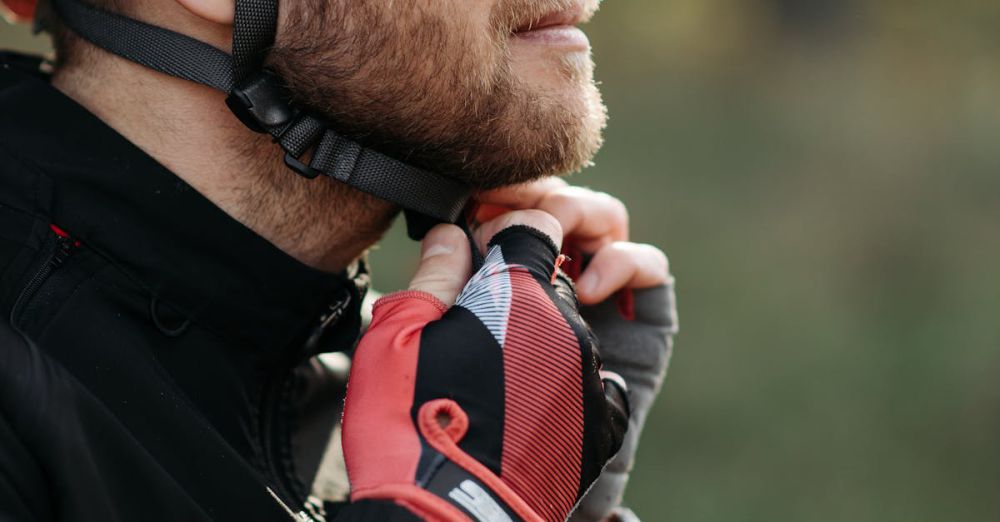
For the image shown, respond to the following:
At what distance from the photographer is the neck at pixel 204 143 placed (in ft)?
5.67

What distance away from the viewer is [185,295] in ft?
5.37

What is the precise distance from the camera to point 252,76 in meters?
1.71

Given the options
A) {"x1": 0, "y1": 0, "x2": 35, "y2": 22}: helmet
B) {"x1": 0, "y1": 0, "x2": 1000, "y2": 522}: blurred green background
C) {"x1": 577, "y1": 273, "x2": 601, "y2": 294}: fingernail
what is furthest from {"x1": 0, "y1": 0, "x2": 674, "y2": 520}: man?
{"x1": 0, "y1": 0, "x2": 1000, "y2": 522}: blurred green background

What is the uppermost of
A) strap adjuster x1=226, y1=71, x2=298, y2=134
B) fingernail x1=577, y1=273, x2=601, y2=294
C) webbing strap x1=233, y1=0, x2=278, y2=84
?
webbing strap x1=233, y1=0, x2=278, y2=84

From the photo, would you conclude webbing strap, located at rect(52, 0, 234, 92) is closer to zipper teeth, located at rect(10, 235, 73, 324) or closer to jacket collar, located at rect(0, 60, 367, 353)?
jacket collar, located at rect(0, 60, 367, 353)

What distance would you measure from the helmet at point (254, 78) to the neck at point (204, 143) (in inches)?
1.6

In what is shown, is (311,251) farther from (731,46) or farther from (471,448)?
(731,46)

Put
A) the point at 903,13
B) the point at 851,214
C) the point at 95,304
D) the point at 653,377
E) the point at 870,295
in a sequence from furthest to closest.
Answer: the point at 903,13
the point at 851,214
the point at 870,295
the point at 653,377
the point at 95,304

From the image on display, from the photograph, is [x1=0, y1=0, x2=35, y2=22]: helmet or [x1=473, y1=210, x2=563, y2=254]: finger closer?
[x1=473, y1=210, x2=563, y2=254]: finger

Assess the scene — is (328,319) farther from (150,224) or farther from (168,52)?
(168,52)

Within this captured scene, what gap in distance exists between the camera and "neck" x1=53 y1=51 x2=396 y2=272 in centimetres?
173

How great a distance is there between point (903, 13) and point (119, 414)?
331 inches

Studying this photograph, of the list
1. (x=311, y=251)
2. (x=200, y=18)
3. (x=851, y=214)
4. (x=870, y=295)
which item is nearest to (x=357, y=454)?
(x=311, y=251)

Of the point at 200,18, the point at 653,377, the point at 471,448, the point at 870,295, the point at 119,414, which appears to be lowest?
the point at 870,295
